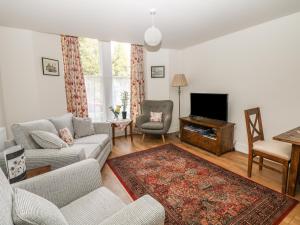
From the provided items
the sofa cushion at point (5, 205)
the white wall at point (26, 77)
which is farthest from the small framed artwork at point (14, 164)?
the white wall at point (26, 77)

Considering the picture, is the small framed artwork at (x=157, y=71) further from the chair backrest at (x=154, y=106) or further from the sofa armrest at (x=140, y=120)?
the sofa armrest at (x=140, y=120)

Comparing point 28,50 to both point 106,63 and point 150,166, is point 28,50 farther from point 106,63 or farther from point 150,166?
point 150,166

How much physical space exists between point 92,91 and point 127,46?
1473 millimetres

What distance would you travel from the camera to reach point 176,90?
15.5 feet

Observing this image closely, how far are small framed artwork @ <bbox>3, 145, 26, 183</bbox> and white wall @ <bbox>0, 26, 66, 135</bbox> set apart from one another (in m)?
1.99

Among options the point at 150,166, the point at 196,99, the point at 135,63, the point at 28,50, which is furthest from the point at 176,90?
the point at 28,50

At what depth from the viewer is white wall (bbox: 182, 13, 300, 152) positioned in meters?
2.55

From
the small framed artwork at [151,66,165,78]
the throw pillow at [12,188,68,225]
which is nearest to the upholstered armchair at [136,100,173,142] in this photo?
the small framed artwork at [151,66,165,78]

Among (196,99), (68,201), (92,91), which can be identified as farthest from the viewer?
(92,91)

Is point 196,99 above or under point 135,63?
under

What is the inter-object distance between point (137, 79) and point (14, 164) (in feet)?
11.1

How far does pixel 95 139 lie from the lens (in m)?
2.82

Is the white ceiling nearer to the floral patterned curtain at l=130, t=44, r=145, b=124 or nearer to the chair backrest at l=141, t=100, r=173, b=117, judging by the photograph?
the floral patterned curtain at l=130, t=44, r=145, b=124

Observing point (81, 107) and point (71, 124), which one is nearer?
point (71, 124)
